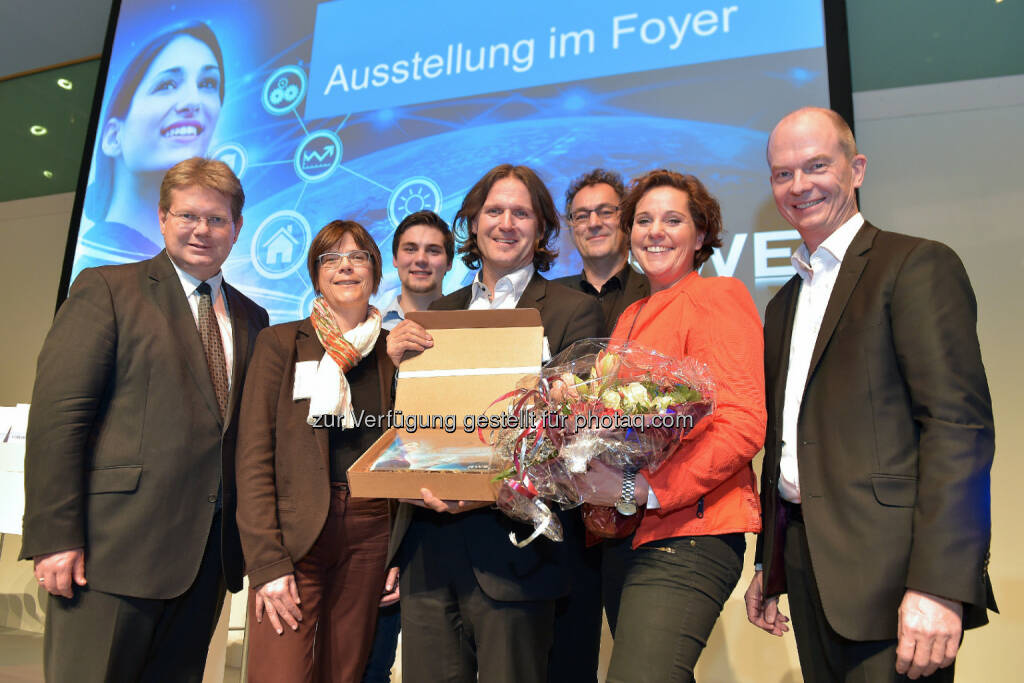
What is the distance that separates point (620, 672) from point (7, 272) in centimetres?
636

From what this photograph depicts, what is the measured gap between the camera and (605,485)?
5.09ft

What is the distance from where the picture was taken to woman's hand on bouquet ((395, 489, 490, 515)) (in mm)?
1602

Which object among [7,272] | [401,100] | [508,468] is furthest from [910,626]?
[7,272]

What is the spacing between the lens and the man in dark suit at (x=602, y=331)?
1925 mm

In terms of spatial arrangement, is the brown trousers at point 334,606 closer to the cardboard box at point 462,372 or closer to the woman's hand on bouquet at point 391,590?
the woman's hand on bouquet at point 391,590

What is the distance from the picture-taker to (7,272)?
5918 mm

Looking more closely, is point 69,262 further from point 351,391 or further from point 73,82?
point 351,391

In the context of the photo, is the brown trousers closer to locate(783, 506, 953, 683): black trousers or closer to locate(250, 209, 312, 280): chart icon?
locate(783, 506, 953, 683): black trousers

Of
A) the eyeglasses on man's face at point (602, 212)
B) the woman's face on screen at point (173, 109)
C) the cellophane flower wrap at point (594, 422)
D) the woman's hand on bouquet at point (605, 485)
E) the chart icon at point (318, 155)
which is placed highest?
the woman's face on screen at point (173, 109)

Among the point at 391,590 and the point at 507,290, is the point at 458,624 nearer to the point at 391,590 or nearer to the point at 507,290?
the point at 391,590

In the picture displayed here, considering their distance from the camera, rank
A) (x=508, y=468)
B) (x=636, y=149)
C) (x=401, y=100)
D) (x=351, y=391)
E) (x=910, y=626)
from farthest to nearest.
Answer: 1. (x=401, y=100)
2. (x=636, y=149)
3. (x=351, y=391)
4. (x=508, y=468)
5. (x=910, y=626)

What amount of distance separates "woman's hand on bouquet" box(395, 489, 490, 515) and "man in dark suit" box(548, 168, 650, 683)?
0.32 metres

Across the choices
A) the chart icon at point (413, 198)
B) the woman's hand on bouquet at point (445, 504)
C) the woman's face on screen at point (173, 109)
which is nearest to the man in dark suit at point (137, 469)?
the woman's hand on bouquet at point (445, 504)

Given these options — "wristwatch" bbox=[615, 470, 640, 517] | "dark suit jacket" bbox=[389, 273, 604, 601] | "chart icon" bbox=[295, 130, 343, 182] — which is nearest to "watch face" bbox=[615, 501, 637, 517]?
"wristwatch" bbox=[615, 470, 640, 517]
